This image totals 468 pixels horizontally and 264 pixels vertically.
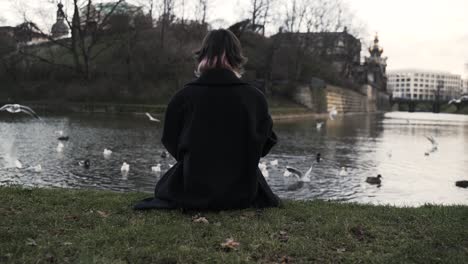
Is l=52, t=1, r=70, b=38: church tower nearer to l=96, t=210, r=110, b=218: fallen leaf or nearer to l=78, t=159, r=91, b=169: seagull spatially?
l=78, t=159, r=91, b=169: seagull

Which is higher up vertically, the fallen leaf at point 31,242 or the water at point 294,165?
the fallen leaf at point 31,242

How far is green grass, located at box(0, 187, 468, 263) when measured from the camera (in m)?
4.30

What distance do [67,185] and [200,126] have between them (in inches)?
282

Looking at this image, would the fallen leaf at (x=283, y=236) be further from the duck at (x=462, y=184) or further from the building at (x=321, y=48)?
the building at (x=321, y=48)

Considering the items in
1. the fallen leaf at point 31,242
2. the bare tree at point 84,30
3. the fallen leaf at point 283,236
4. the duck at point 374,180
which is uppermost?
the bare tree at point 84,30

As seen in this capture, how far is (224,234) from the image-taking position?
16.3ft

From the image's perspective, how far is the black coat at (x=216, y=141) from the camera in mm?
5648

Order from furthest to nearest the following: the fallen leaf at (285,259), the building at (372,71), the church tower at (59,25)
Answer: the building at (372,71), the church tower at (59,25), the fallen leaf at (285,259)

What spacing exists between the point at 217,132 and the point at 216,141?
107mm

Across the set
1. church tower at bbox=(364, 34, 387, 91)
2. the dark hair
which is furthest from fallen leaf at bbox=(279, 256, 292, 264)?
church tower at bbox=(364, 34, 387, 91)

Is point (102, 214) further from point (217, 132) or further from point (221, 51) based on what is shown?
point (221, 51)

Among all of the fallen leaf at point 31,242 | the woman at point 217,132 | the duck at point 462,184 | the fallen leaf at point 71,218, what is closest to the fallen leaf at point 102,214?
the fallen leaf at point 71,218

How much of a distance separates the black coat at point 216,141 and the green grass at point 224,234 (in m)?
0.25

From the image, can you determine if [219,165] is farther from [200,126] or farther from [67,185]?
[67,185]
